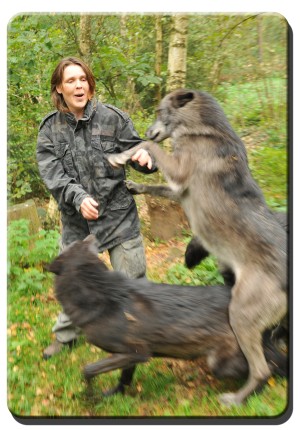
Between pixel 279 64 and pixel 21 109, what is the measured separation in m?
2.32

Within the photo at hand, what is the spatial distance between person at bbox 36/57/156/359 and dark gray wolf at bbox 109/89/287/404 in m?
0.19

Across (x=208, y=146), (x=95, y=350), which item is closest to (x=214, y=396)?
(x=95, y=350)

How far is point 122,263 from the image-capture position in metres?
4.63

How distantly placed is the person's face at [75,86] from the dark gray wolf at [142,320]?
132 centimetres

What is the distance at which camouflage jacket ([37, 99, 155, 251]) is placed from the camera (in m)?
4.46

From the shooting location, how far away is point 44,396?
4.12m

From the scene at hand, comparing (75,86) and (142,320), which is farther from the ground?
(75,86)

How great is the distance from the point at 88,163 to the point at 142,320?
1.43 meters

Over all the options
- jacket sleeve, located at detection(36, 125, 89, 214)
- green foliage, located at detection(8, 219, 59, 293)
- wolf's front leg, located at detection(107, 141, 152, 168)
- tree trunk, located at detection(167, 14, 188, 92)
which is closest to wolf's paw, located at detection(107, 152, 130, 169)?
wolf's front leg, located at detection(107, 141, 152, 168)

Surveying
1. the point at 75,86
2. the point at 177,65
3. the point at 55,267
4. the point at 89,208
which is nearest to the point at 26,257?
the point at 55,267

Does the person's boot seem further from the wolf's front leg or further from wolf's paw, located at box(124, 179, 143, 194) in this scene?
the wolf's front leg

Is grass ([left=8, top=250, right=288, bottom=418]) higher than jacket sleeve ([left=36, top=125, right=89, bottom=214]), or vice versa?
jacket sleeve ([left=36, top=125, right=89, bottom=214])

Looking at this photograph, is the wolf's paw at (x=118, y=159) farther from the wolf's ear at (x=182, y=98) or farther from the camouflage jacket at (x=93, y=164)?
the wolf's ear at (x=182, y=98)

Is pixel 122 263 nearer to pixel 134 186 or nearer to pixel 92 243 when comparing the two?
pixel 92 243
